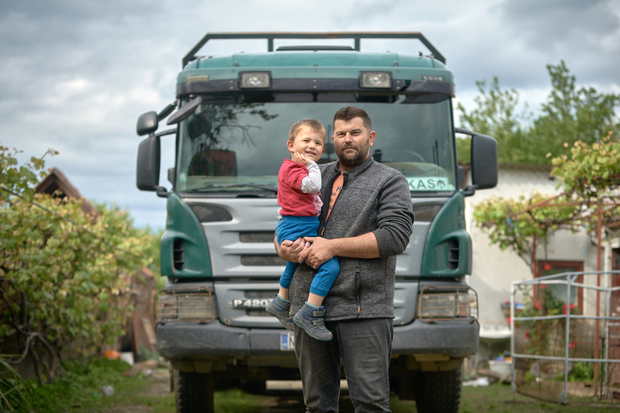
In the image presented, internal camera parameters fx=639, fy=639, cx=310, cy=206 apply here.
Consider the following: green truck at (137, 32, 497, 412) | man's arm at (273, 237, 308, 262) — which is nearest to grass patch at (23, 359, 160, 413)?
green truck at (137, 32, 497, 412)

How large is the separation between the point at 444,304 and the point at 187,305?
2067 mm

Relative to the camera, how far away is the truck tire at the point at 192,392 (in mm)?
5805

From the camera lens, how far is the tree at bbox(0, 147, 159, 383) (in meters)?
6.16

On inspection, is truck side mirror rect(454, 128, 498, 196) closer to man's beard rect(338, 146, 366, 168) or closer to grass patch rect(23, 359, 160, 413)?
man's beard rect(338, 146, 366, 168)

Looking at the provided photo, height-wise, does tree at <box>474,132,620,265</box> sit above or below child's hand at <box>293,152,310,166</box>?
above

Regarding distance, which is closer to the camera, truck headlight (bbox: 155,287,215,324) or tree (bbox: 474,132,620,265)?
truck headlight (bbox: 155,287,215,324)

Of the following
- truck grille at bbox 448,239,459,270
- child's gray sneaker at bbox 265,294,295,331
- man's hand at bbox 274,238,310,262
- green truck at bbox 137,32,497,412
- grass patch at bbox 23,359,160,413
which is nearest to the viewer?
man's hand at bbox 274,238,310,262

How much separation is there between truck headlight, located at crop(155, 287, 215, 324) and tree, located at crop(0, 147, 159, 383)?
5.64 ft

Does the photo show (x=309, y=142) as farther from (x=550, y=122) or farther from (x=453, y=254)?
(x=550, y=122)

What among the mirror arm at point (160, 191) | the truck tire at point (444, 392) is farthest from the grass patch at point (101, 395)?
the truck tire at point (444, 392)

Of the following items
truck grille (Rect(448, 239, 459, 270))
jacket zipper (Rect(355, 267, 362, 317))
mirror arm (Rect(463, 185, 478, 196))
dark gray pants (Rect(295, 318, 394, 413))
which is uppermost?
mirror arm (Rect(463, 185, 478, 196))

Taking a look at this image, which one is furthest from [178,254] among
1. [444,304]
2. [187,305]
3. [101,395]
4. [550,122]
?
[550,122]

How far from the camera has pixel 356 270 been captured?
→ 317 centimetres

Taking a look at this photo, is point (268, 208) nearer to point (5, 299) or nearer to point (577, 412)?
point (5, 299)
